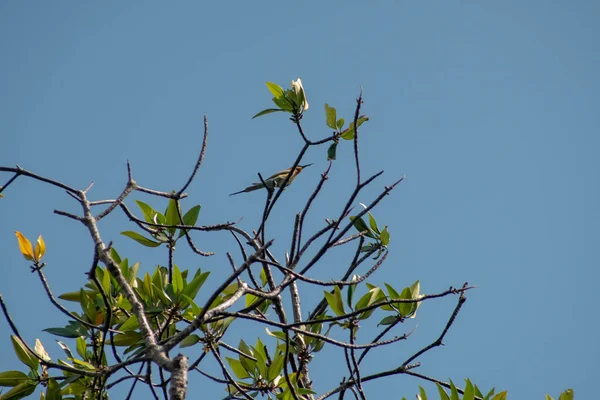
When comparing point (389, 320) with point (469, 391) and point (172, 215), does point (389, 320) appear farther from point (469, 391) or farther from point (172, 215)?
point (172, 215)

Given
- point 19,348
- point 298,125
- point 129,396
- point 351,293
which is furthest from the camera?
point 298,125

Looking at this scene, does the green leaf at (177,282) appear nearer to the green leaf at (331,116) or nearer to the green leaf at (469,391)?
the green leaf at (331,116)

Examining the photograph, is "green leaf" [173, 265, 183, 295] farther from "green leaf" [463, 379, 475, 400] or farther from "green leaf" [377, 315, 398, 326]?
"green leaf" [463, 379, 475, 400]

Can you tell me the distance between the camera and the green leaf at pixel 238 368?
3.33m

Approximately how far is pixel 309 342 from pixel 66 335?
4.13ft

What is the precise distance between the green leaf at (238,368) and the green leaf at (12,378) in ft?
3.32

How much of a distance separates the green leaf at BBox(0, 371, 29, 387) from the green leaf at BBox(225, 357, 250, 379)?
1012 mm

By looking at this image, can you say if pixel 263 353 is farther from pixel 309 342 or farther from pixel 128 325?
pixel 128 325

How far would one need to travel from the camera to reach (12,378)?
3240 millimetres

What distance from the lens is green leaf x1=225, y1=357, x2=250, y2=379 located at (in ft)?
10.9

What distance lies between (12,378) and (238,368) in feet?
3.66

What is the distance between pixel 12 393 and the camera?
321cm

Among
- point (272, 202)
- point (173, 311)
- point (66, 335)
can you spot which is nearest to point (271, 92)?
point (272, 202)

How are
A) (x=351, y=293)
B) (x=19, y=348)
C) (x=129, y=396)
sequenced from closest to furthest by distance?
(x=129, y=396)
(x=19, y=348)
(x=351, y=293)
